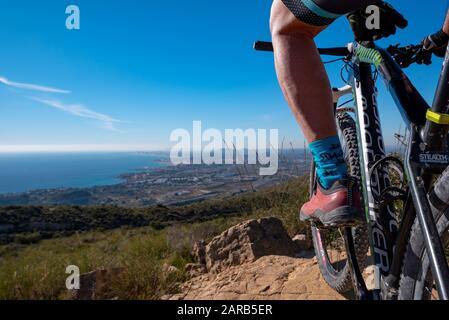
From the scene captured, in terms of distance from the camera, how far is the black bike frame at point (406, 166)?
97 centimetres

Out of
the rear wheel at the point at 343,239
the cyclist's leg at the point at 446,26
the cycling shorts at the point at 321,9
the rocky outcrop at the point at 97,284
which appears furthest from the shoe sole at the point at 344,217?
the rocky outcrop at the point at 97,284

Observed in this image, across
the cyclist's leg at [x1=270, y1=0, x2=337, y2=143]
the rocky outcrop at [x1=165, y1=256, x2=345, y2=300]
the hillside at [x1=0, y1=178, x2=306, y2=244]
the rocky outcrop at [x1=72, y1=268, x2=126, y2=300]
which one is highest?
the cyclist's leg at [x1=270, y1=0, x2=337, y2=143]

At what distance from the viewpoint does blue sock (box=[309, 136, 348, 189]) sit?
51.1 inches

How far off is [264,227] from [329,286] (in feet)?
4.32

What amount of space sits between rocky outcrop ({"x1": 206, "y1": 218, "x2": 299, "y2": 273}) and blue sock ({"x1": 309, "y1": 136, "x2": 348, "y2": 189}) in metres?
2.06

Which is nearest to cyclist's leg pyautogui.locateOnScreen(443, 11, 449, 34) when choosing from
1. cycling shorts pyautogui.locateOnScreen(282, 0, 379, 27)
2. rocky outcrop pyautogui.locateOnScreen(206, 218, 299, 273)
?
cycling shorts pyautogui.locateOnScreen(282, 0, 379, 27)

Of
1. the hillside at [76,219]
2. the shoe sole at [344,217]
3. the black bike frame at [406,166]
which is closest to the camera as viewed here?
the black bike frame at [406,166]

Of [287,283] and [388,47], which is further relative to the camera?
[287,283]

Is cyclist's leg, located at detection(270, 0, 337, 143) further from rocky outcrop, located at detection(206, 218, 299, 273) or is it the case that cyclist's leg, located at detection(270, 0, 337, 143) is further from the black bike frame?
rocky outcrop, located at detection(206, 218, 299, 273)

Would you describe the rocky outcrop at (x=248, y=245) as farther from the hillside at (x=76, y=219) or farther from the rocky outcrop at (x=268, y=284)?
the hillside at (x=76, y=219)

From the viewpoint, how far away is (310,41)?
1288 mm

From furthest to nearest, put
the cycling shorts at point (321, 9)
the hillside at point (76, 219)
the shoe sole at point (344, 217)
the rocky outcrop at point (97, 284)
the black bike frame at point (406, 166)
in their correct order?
the hillside at point (76, 219) < the rocky outcrop at point (97, 284) < the shoe sole at point (344, 217) < the cycling shorts at point (321, 9) < the black bike frame at point (406, 166)
